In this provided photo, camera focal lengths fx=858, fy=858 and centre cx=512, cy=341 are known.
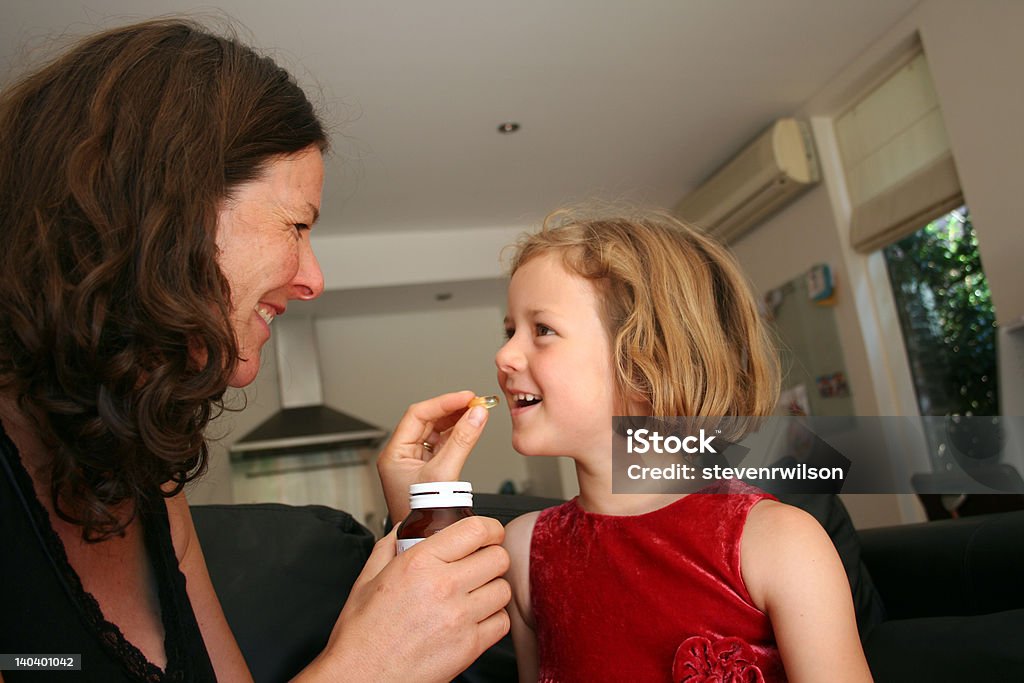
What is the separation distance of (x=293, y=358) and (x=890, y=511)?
3.88m

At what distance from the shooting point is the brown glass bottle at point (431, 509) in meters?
0.87

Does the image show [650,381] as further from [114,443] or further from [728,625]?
[114,443]

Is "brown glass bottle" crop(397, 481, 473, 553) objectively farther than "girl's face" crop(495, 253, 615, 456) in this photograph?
No

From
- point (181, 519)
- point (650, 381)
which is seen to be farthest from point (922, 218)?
point (181, 519)

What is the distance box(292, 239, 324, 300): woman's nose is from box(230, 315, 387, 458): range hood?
447 cm

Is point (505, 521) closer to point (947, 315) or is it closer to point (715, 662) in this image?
point (715, 662)

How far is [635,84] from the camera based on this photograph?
146 inches

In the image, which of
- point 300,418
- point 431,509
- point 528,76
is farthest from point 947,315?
point 300,418

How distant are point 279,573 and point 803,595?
0.80 metres

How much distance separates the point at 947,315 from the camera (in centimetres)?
361

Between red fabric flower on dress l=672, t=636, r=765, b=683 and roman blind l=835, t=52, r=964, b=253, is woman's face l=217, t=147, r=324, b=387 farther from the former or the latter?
roman blind l=835, t=52, r=964, b=253

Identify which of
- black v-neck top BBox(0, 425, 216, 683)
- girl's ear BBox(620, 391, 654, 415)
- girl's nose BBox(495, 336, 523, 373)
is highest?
girl's nose BBox(495, 336, 523, 373)

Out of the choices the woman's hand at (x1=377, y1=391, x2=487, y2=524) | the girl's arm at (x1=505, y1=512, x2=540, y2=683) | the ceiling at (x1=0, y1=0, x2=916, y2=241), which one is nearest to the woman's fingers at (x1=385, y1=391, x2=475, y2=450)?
the woman's hand at (x1=377, y1=391, x2=487, y2=524)

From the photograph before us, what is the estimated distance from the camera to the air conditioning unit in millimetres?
4125
